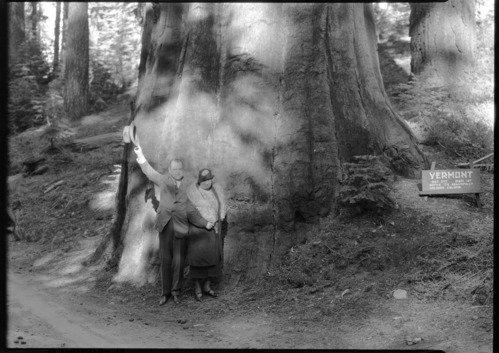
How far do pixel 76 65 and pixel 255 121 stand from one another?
894 cm

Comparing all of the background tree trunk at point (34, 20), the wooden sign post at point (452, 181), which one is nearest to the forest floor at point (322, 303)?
the wooden sign post at point (452, 181)

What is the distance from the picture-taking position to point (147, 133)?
7.23 m

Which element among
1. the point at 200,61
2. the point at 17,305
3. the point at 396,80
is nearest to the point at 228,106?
the point at 200,61

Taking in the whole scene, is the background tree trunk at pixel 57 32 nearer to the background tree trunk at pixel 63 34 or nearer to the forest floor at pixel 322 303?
the background tree trunk at pixel 63 34

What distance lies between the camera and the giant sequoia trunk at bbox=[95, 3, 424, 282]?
22.7ft

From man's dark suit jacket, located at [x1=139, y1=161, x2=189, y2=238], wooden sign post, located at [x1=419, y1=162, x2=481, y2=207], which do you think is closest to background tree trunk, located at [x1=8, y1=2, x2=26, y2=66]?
man's dark suit jacket, located at [x1=139, y1=161, x2=189, y2=238]

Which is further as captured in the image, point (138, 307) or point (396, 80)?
point (396, 80)

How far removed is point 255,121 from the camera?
6984mm

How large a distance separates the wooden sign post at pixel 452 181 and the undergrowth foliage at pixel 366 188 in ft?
1.53

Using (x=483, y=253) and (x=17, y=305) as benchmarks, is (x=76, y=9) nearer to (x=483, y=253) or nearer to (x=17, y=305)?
(x=17, y=305)

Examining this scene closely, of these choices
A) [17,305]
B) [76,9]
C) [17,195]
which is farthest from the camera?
[76,9]

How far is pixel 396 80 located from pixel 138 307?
25.3 ft

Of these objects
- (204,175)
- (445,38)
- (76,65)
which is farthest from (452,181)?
(76,65)

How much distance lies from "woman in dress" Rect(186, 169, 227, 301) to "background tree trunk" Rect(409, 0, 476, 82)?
4.80 metres
